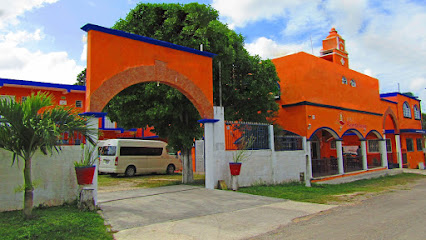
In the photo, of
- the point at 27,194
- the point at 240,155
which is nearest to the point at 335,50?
the point at 240,155

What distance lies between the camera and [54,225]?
5648mm

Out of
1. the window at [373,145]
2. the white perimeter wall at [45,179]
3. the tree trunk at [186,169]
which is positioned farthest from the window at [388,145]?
the white perimeter wall at [45,179]

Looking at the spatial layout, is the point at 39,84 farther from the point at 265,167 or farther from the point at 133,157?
the point at 265,167

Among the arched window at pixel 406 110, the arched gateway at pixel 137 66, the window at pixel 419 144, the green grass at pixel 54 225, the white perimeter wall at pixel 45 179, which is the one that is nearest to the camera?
the green grass at pixel 54 225

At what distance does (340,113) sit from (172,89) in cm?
1101

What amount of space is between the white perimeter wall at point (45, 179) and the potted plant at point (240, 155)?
17.2ft

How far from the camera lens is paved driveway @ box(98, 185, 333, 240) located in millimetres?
5843

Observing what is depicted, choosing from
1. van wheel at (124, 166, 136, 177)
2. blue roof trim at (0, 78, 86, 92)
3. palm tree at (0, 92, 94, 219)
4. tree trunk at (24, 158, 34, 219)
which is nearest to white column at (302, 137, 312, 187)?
van wheel at (124, 166, 136, 177)

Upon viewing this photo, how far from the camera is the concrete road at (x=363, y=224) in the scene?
550 centimetres

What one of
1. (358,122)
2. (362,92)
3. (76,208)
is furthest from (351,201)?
(362,92)

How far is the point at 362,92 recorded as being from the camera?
20.6 m

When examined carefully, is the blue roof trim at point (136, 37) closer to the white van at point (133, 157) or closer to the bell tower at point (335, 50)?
the white van at point (133, 157)

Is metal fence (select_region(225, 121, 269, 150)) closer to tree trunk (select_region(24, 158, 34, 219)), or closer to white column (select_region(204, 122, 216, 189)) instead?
white column (select_region(204, 122, 216, 189))

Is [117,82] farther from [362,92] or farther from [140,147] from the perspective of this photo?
[362,92]
